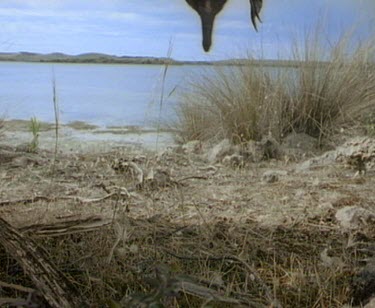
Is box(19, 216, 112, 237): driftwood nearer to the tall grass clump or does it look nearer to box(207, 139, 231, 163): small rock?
box(207, 139, 231, 163): small rock

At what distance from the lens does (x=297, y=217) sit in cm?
163

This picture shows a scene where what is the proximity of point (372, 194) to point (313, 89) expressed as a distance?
4.89 feet

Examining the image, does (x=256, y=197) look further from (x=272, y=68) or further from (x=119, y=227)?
(x=272, y=68)

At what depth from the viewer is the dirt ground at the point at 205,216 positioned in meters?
1.26

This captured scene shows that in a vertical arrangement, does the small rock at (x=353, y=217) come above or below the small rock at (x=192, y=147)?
above

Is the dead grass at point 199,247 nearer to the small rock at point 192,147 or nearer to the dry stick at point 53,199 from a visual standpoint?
the dry stick at point 53,199

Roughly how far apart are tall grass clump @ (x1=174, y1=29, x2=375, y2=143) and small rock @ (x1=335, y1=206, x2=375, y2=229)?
1565 millimetres

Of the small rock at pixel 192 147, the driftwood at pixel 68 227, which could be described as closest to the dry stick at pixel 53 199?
the driftwood at pixel 68 227

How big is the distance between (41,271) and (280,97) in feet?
7.86

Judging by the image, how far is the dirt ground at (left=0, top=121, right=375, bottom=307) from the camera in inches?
49.7

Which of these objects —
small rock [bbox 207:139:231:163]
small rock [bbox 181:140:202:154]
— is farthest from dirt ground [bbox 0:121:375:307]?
small rock [bbox 181:140:202:154]

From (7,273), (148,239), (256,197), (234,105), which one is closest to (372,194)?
(256,197)

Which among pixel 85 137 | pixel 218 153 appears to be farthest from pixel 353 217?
pixel 85 137

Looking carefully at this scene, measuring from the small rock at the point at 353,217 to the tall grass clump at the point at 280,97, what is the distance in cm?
157
